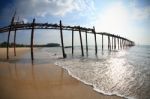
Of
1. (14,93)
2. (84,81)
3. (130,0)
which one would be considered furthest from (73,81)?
(130,0)

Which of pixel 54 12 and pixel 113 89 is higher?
pixel 54 12

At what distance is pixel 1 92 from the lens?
4184 millimetres

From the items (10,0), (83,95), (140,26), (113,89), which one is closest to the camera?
(83,95)

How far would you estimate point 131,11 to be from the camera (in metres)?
6.20

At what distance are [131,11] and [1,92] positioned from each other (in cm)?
440

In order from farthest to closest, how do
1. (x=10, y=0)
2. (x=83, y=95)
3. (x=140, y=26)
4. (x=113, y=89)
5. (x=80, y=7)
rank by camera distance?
(x=140, y=26)
(x=80, y=7)
(x=10, y=0)
(x=113, y=89)
(x=83, y=95)

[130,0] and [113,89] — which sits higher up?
[130,0]

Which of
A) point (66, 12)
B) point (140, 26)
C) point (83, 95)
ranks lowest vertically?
point (83, 95)

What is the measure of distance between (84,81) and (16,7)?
9.05 feet

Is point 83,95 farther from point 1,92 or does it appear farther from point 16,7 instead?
point 16,7

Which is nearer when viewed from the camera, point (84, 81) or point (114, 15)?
point (84, 81)

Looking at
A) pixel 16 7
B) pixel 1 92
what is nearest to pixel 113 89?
pixel 1 92

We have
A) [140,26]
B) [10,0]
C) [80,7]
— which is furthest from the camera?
[140,26]

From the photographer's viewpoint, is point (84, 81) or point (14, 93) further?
point (84, 81)
